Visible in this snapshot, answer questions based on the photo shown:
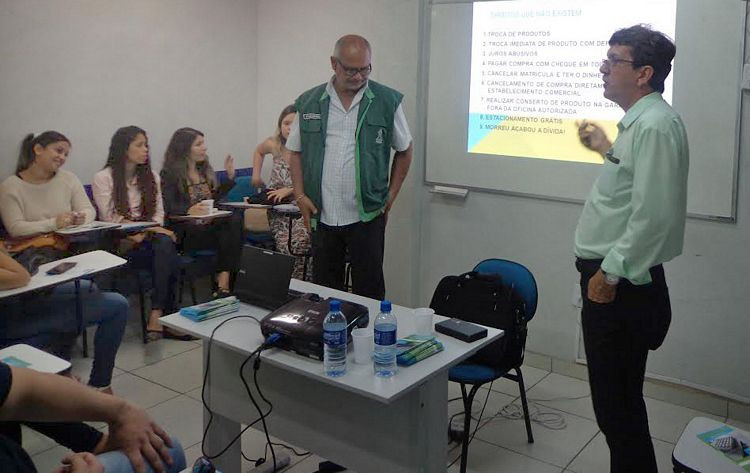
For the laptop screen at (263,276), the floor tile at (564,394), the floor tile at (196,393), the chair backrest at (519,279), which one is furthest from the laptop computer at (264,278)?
the floor tile at (564,394)

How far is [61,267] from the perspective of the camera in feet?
10.7

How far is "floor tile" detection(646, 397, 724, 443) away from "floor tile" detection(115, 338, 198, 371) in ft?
8.47

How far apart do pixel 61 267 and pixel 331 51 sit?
276cm

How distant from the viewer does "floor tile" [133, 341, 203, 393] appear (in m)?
3.93

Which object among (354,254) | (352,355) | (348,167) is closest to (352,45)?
(348,167)

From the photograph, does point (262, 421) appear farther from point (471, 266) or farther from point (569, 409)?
point (471, 266)

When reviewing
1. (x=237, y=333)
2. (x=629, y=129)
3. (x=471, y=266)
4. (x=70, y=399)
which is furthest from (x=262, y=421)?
(x=471, y=266)

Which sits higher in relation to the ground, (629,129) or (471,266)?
(629,129)

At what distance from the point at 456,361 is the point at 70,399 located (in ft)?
3.77

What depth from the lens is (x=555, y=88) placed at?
152 inches

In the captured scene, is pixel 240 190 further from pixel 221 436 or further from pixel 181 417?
pixel 221 436

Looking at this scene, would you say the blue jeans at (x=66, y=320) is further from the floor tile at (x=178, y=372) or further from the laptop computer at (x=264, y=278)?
the laptop computer at (x=264, y=278)

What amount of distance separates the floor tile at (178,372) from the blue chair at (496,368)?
5.05ft

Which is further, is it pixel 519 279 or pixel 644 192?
pixel 519 279
